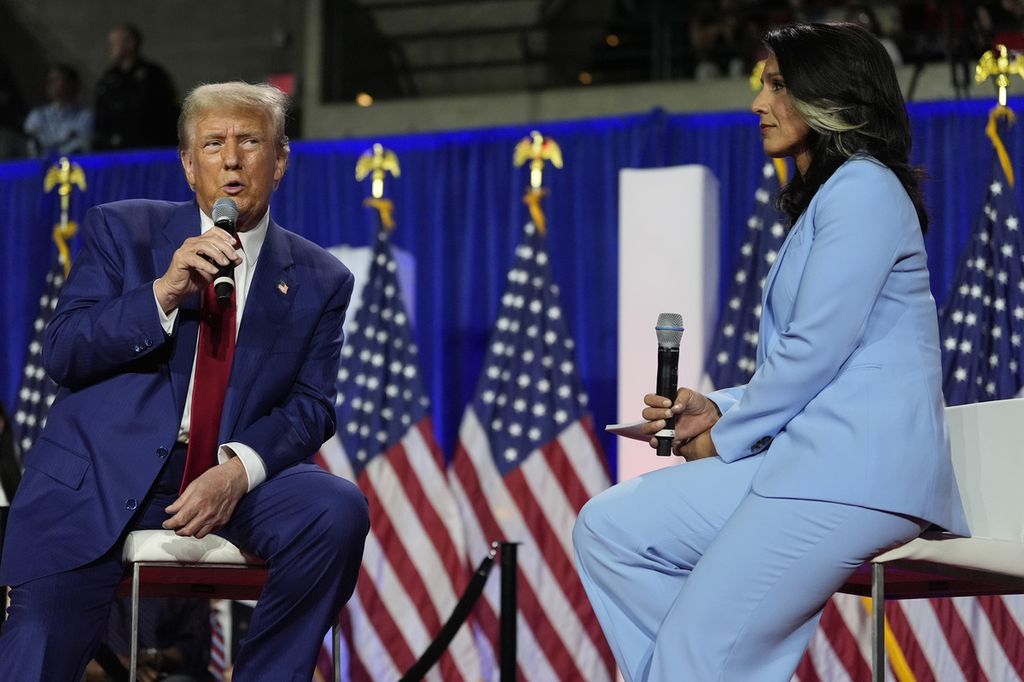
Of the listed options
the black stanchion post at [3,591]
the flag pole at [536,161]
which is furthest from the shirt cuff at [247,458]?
the flag pole at [536,161]

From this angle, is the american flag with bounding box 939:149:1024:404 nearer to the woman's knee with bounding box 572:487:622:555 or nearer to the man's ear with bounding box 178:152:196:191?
the woman's knee with bounding box 572:487:622:555

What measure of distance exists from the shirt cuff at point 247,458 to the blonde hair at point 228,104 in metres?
0.69

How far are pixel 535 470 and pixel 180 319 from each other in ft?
10.5

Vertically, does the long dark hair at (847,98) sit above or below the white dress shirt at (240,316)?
above

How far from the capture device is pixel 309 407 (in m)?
2.89

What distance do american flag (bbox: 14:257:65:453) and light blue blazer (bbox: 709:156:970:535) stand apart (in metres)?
4.96

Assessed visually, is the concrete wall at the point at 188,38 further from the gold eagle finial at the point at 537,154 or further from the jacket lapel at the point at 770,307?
the jacket lapel at the point at 770,307

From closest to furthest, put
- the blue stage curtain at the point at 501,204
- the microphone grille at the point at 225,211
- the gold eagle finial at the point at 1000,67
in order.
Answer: the microphone grille at the point at 225,211, the gold eagle finial at the point at 1000,67, the blue stage curtain at the point at 501,204

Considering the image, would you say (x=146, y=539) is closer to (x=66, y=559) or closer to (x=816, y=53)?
(x=66, y=559)

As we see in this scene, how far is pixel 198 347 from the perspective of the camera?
109 inches

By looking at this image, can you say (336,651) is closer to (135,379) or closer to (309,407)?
(309,407)

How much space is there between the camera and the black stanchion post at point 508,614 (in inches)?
145

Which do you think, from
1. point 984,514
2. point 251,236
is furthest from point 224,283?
point 984,514

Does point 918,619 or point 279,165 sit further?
point 918,619
